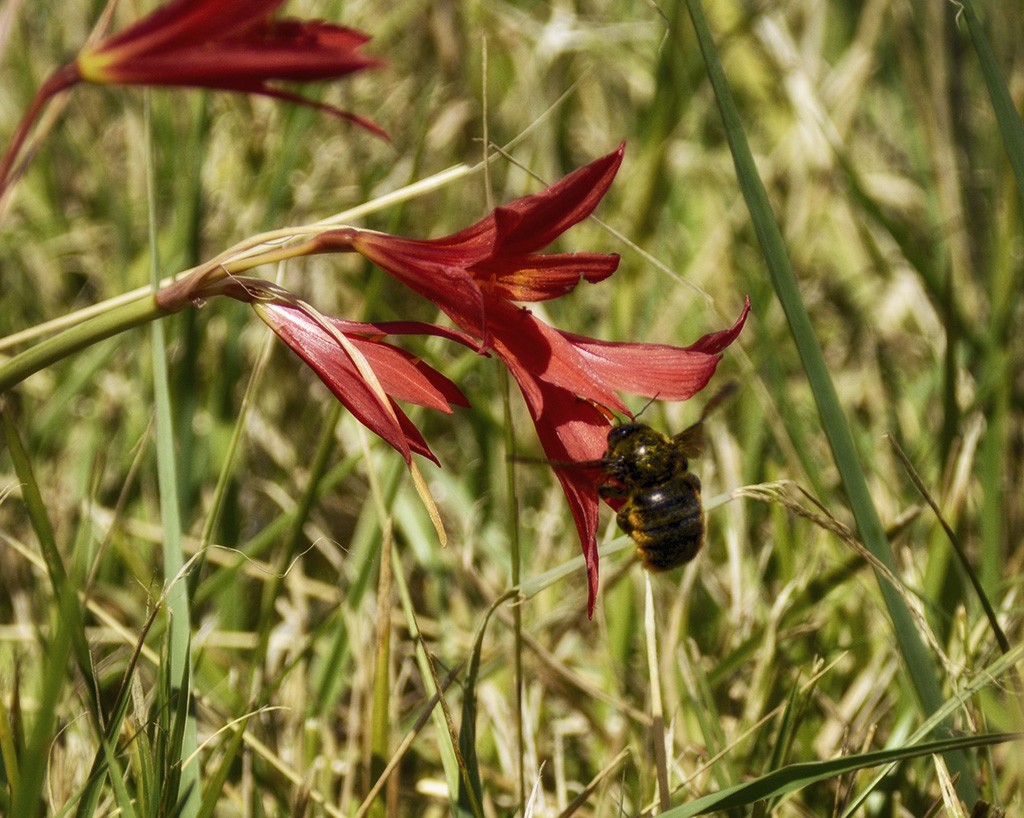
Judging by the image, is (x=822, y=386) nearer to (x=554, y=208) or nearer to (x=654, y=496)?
(x=654, y=496)

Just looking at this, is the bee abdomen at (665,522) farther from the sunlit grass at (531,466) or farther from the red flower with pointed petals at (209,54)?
the red flower with pointed petals at (209,54)

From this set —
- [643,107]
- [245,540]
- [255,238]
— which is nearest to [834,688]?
[245,540]

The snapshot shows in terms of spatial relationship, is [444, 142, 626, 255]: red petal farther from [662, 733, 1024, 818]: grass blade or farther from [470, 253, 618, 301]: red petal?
[662, 733, 1024, 818]: grass blade

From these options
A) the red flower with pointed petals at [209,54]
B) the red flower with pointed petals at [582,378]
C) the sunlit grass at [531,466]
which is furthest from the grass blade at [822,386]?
the red flower with pointed petals at [209,54]

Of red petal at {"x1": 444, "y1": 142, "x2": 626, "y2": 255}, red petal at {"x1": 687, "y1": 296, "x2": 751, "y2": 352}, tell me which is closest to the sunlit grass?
red petal at {"x1": 687, "y1": 296, "x2": 751, "y2": 352}

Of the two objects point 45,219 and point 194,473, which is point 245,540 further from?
point 45,219

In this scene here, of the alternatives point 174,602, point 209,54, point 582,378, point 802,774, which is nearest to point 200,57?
point 209,54

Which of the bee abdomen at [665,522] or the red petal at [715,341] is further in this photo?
the bee abdomen at [665,522]
